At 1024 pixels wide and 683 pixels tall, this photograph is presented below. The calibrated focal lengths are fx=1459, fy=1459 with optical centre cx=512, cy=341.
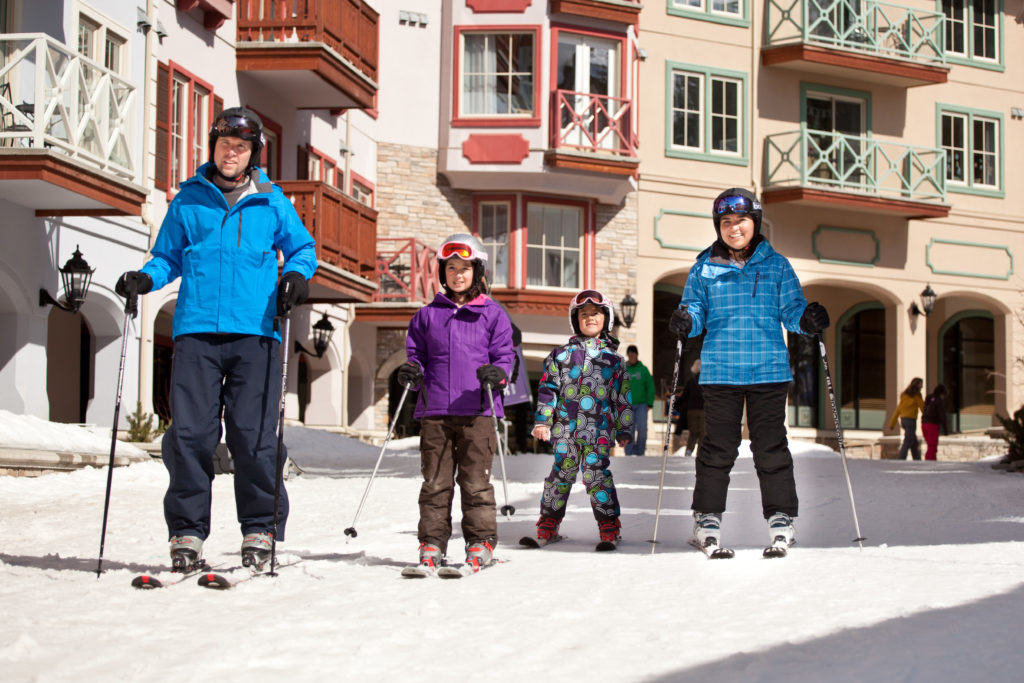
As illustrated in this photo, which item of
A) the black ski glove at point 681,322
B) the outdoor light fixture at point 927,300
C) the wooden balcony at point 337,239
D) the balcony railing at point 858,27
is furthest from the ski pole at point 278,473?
the outdoor light fixture at point 927,300

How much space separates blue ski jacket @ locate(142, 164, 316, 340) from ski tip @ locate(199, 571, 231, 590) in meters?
1.13

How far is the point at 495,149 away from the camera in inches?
1034

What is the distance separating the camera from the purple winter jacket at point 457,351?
7059 millimetres

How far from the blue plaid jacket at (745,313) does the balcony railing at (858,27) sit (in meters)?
20.7

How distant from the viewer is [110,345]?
16953mm

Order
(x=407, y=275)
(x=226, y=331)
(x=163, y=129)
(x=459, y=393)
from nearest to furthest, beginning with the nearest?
1. (x=226, y=331)
2. (x=459, y=393)
3. (x=163, y=129)
4. (x=407, y=275)

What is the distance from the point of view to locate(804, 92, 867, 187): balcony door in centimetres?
2736

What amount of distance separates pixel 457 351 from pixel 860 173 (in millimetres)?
22554

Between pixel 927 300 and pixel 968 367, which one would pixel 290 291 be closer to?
pixel 927 300

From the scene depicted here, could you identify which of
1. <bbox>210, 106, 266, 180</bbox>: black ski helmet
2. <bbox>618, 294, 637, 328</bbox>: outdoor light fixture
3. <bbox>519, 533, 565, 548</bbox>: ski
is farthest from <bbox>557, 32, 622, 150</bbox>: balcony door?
<bbox>210, 106, 266, 180</bbox>: black ski helmet

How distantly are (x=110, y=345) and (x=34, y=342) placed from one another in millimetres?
1843

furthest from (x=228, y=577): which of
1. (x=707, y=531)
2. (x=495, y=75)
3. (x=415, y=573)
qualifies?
(x=495, y=75)

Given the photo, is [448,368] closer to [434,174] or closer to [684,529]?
[684,529]

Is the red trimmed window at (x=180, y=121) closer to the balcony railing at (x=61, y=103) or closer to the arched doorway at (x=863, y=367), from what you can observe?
the balcony railing at (x=61, y=103)
